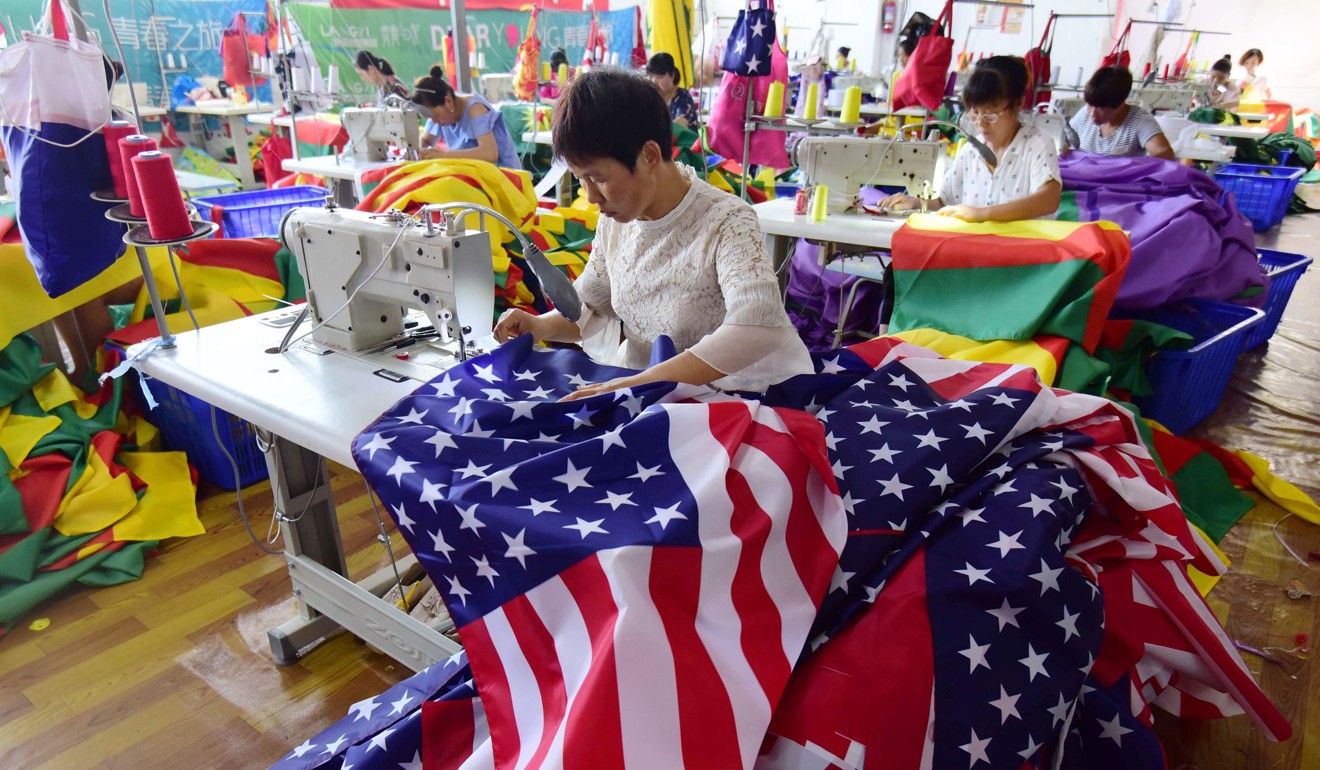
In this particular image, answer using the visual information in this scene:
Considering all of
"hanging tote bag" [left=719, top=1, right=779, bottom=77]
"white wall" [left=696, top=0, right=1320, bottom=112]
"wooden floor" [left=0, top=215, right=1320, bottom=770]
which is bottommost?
"wooden floor" [left=0, top=215, right=1320, bottom=770]

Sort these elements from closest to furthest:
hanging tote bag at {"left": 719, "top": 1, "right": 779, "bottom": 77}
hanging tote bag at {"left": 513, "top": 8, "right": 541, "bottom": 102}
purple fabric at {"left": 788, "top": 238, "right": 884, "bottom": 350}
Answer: hanging tote bag at {"left": 719, "top": 1, "right": 779, "bottom": 77} → purple fabric at {"left": 788, "top": 238, "right": 884, "bottom": 350} → hanging tote bag at {"left": 513, "top": 8, "right": 541, "bottom": 102}

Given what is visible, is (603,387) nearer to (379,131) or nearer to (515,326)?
(515,326)

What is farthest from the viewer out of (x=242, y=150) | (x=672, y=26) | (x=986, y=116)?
(x=242, y=150)

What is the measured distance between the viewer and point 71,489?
230cm

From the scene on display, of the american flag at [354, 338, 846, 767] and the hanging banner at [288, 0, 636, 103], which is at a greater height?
the hanging banner at [288, 0, 636, 103]

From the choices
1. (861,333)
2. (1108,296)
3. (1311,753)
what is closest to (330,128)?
(861,333)

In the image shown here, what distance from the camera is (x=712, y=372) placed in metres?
1.43

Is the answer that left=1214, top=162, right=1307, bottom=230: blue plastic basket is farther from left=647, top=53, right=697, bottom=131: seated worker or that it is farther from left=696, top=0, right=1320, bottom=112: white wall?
left=647, top=53, right=697, bottom=131: seated worker

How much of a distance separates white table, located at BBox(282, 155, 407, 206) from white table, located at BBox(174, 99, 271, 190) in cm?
251

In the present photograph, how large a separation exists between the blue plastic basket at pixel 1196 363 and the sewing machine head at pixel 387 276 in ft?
7.70


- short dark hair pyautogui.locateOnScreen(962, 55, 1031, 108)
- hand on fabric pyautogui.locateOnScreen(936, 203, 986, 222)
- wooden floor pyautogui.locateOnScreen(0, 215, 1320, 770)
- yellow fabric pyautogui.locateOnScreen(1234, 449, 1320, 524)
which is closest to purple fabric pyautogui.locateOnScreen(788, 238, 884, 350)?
hand on fabric pyautogui.locateOnScreen(936, 203, 986, 222)

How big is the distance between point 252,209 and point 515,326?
228 cm

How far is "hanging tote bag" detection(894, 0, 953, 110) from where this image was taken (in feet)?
11.0

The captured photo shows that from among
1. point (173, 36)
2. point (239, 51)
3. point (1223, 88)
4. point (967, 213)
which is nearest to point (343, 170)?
point (967, 213)
